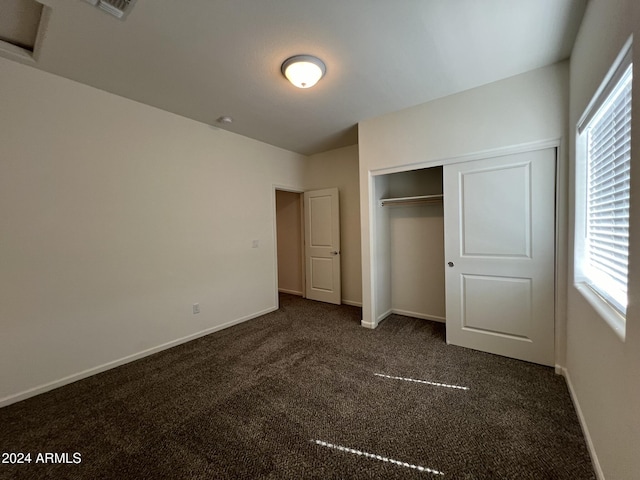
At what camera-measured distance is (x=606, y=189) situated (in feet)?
4.81

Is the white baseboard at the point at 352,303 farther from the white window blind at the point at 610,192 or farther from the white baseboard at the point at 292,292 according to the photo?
the white window blind at the point at 610,192

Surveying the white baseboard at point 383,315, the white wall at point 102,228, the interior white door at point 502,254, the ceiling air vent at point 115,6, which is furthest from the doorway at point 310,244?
the ceiling air vent at point 115,6

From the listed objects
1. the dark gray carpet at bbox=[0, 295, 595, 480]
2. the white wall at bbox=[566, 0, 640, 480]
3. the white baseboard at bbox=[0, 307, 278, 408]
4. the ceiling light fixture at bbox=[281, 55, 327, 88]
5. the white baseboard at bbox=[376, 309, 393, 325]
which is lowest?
the dark gray carpet at bbox=[0, 295, 595, 480]

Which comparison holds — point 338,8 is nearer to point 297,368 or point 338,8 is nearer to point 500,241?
point 500,241

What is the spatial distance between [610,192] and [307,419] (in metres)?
2.25

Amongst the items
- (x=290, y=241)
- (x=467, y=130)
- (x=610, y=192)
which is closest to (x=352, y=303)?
(x=290, y=241)

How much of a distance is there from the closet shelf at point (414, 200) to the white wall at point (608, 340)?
1.35 metres

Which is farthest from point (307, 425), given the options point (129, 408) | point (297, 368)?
point (129, 408)

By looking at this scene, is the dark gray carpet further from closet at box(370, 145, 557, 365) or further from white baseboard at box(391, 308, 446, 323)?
white baseboard at box(391, 308, 446, 323)

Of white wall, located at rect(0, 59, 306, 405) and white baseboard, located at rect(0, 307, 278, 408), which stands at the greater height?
white wall, located at rect(0, 59, 306, 405)

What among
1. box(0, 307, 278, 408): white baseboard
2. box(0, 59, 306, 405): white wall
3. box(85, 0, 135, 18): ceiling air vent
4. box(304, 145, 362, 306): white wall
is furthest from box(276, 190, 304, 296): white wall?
box(85, 0, 135, 18): ceiling air vent

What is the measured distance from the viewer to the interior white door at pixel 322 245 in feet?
14.2

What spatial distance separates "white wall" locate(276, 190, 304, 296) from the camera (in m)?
4.98

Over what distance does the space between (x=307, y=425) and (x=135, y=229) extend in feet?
8.03
